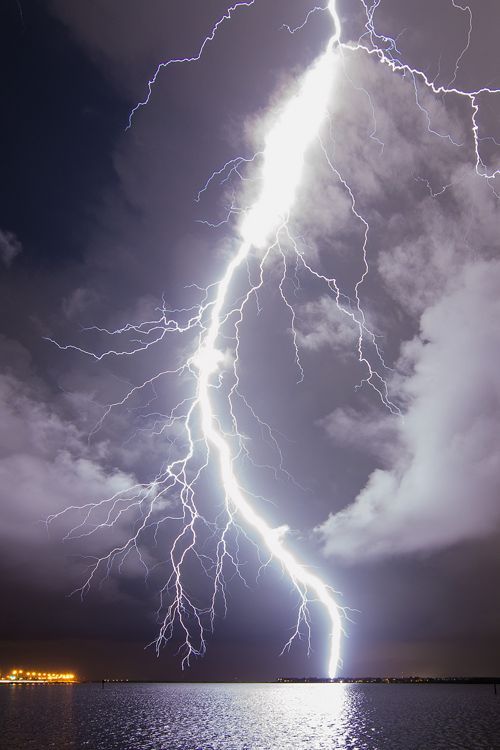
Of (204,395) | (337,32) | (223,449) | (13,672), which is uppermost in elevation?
(337,32)

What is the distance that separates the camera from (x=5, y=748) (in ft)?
85.1

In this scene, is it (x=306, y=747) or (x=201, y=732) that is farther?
(x=201, y=732)

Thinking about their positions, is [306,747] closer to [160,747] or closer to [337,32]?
[160,747]

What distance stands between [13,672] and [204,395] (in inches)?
8565

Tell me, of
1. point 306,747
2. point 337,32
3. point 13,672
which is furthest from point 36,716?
point 13,672

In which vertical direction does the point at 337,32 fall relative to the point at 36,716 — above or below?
above

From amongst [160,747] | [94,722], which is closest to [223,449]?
[160,747]

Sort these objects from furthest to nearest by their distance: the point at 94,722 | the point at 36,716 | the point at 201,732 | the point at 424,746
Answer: the point at 36,716, the point at 94,722, the point at 201,732, the point at 424,746

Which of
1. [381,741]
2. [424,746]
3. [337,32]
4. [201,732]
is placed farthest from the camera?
[201,732]

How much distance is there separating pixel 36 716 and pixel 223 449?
36.6 meters

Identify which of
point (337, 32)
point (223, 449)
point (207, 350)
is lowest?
point (223, 449)

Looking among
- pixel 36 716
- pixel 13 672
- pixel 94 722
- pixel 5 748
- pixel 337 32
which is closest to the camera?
pixel 337 32

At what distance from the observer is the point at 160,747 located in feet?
88.5

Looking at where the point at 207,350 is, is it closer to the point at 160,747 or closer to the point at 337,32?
the point at 337,32
